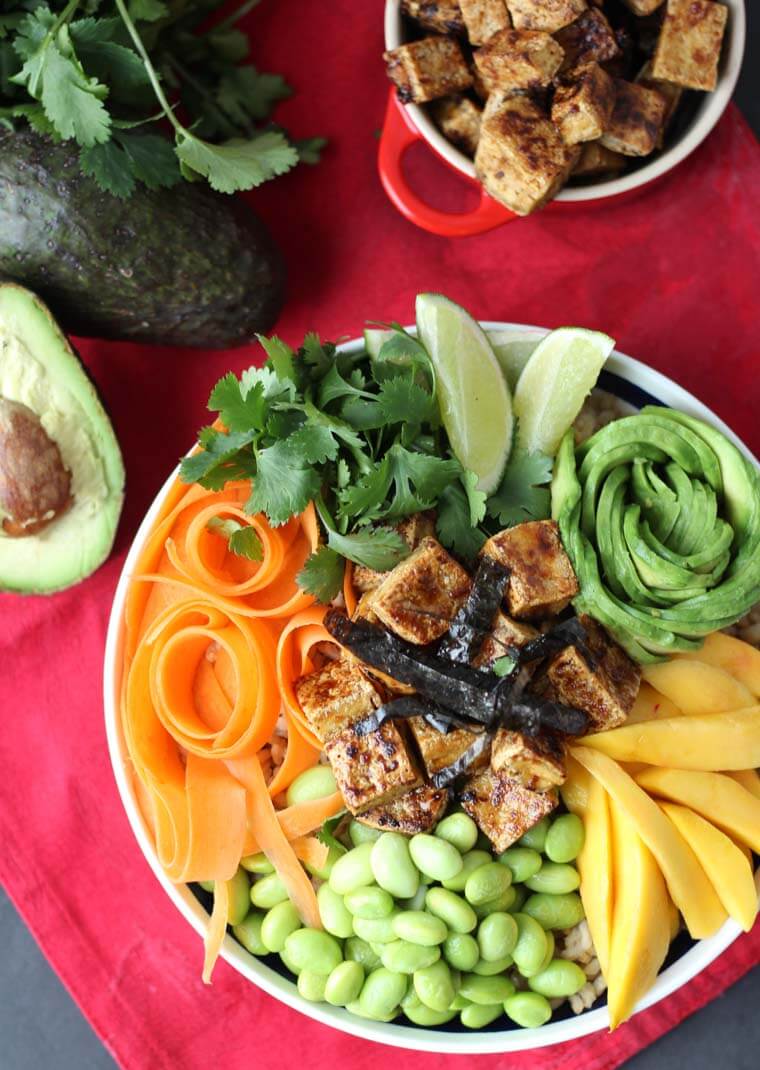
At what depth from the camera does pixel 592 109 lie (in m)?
1.63

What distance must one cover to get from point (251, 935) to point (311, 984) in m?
0.14

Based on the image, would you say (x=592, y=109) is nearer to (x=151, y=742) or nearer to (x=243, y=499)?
(x=243, y=499)

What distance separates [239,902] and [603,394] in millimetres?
1085

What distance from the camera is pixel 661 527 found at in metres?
1.62

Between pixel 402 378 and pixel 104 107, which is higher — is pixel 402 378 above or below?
below

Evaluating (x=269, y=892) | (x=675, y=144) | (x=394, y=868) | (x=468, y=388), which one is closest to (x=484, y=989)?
(x=394, y=868)

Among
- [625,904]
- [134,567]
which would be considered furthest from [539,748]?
[134,567]

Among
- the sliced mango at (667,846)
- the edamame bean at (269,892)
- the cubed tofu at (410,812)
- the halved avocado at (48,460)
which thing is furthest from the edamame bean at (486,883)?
the halved avocado at (48,460)

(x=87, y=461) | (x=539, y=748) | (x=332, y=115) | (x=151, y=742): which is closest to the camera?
(x=539, y=748)

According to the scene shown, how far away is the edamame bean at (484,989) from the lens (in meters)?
1.64

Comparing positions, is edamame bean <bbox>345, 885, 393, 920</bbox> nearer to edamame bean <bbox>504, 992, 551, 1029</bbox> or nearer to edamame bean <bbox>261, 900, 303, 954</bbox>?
edamame bean <bbox>261, 900, 303, 954</bbox>

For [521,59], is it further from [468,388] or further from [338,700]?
[338,700]

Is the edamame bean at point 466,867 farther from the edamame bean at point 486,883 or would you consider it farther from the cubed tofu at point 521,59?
the cubed tofu at point 521,59

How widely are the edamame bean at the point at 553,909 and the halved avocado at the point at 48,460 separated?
0.98 metres
